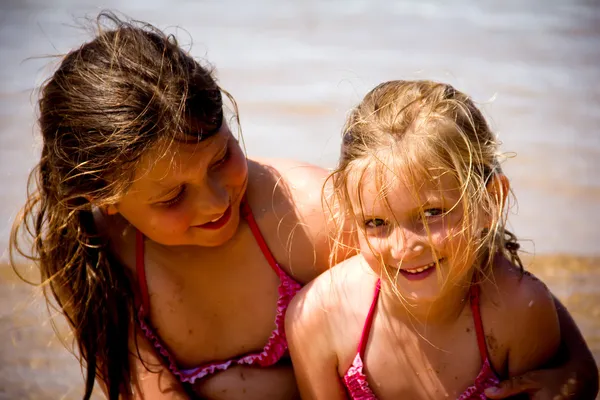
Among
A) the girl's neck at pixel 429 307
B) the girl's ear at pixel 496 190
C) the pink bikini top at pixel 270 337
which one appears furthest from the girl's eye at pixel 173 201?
the girl's ear at pixel 496 190

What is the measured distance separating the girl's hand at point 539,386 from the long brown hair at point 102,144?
0.90m

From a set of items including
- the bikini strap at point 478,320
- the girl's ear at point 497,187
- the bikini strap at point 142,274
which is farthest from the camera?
the bikini strap at point 142,274

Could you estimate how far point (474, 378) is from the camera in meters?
2.24

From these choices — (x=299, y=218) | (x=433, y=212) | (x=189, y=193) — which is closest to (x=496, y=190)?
(x=433, y=212)

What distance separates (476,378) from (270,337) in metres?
0.57

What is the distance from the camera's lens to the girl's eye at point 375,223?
2.07 m

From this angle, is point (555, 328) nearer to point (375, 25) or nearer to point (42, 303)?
point (42, 303)

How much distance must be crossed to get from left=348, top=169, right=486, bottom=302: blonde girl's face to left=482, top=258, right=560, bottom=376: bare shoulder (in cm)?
14

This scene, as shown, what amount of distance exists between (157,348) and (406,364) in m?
0.67

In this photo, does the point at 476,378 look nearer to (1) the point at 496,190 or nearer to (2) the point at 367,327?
(2) the point at 367,327

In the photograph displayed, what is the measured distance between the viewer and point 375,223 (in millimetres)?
2076

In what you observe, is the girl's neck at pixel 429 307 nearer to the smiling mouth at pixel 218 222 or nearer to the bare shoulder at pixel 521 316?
the bare shoulder at pixel 521 316

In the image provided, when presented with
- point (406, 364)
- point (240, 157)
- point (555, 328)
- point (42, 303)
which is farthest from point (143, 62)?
point (42, 303)

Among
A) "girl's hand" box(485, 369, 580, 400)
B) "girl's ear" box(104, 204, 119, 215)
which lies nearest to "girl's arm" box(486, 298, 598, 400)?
"girl's hand" box(485, 369, 580, 400)
